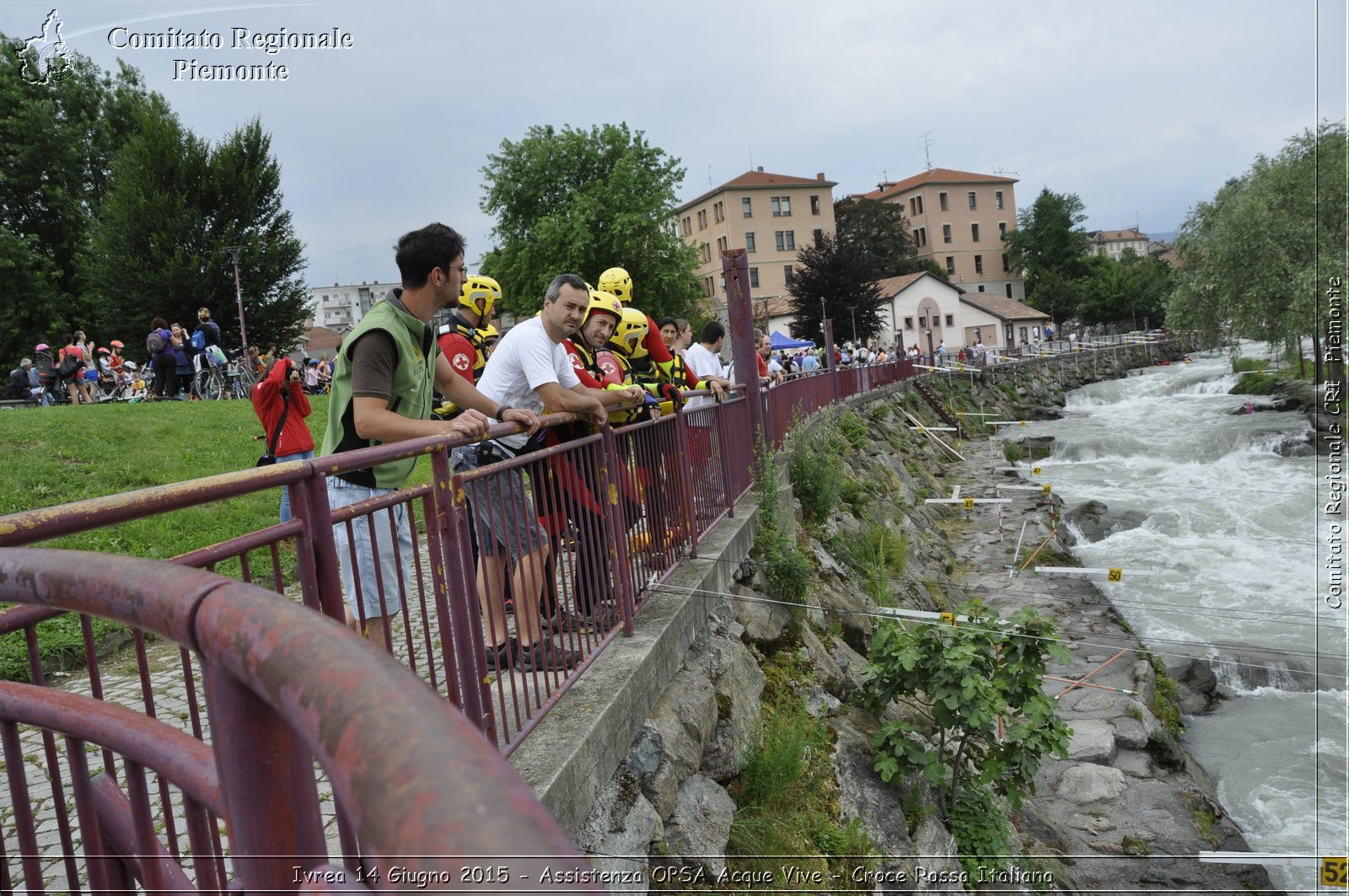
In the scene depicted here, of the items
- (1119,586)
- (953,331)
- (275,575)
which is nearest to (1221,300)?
(1119,586)

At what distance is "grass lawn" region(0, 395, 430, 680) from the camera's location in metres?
7.80

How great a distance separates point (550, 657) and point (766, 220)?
78314 mm

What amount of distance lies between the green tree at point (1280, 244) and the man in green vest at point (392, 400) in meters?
26.0

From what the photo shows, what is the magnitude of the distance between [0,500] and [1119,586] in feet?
47.2

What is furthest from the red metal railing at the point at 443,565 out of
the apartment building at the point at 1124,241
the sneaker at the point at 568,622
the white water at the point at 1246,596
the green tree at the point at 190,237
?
the apartment building at the point at 1124,241

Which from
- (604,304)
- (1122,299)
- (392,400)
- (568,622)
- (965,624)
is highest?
(1122,299)

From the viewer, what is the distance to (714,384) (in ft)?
22.7

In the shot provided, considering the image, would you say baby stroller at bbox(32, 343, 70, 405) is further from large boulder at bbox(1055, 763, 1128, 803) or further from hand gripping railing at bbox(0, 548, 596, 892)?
hand gripping railing at bbox(0, 548, 596, 892)

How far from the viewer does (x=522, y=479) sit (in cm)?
354

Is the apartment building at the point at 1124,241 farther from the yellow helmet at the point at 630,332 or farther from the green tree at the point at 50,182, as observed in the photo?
the yellow helmet at the point at 630,332

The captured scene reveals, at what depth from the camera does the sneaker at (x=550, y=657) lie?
363cm

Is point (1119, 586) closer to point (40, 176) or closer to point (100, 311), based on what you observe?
point (100, 311)

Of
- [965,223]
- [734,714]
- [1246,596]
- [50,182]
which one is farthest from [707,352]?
[965,223]

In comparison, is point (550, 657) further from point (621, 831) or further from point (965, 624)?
point (965, 624)
